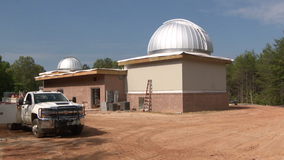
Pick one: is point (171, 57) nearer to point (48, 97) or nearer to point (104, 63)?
point (48, 97)

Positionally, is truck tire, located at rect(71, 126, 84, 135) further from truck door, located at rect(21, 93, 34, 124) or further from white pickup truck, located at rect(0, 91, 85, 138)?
truck door, located at rect(21, 93, 34, 124)

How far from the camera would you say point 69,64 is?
143 ft

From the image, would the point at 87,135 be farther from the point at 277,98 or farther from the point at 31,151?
the point at 277,98

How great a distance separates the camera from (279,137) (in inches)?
425

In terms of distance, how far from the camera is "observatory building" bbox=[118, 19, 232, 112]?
22.7 m

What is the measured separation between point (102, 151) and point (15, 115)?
6742 mm

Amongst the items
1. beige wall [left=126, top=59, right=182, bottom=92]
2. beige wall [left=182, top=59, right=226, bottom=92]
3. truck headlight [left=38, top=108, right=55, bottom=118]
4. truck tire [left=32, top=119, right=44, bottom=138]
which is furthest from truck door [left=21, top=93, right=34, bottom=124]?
beige wall [left=182, top=59, right=226, bottom=92]

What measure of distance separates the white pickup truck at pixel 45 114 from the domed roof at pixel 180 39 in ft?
49.5

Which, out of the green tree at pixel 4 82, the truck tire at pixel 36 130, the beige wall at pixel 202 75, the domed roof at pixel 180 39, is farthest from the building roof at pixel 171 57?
the green tree at pixel 4 82

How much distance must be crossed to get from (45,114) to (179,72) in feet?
A: 45.9

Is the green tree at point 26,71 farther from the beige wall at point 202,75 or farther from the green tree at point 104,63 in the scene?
the beige wall at point 202,75

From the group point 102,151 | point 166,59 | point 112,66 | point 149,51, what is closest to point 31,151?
point 102,151

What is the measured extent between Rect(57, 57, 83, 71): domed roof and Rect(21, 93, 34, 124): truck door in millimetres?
31316

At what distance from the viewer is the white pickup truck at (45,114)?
35.1 feet
